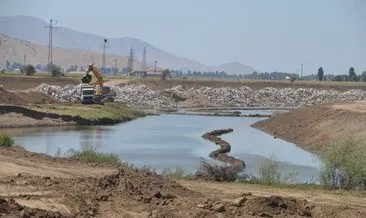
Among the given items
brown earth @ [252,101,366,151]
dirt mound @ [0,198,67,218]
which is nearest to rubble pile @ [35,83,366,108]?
brown earth @ [252,101,366,151]

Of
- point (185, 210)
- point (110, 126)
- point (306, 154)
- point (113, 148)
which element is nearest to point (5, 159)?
point (185, 210)

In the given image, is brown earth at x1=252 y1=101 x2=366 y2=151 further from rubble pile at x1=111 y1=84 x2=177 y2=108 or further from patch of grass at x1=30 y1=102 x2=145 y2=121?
rubble pile at x1=111 y1=84 x2=177 y2=108

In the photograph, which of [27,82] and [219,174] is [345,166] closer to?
[219,174]

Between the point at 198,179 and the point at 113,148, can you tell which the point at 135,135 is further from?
the point at 198,179

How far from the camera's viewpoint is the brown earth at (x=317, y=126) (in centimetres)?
4984

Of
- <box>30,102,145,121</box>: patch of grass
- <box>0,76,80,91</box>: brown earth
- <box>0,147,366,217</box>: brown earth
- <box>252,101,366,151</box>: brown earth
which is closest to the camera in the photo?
<box>0,147,366,217</box>: brown earth

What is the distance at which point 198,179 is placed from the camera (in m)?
24.2

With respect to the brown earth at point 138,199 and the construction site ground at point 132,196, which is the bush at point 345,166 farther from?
the brown earth at point 138,199

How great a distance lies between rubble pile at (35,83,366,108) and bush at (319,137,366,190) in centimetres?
7246

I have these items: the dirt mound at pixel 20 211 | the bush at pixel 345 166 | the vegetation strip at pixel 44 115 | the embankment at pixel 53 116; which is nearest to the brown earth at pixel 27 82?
the embankment at pixel 53 116

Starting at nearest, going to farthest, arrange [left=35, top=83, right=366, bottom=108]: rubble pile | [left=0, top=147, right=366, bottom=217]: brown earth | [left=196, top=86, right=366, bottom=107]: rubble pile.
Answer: [left=0, top=147, right=366, bottom=217]: brown earth → [left=35, top=83, right=366, bottom=108]: rubble pile → [left=196, top=86, right=366, bottom=107]: rubble pile

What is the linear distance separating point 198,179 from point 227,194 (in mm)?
4921

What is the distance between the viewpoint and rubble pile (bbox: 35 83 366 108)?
108m

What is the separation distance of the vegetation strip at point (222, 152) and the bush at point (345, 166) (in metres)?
5.40
